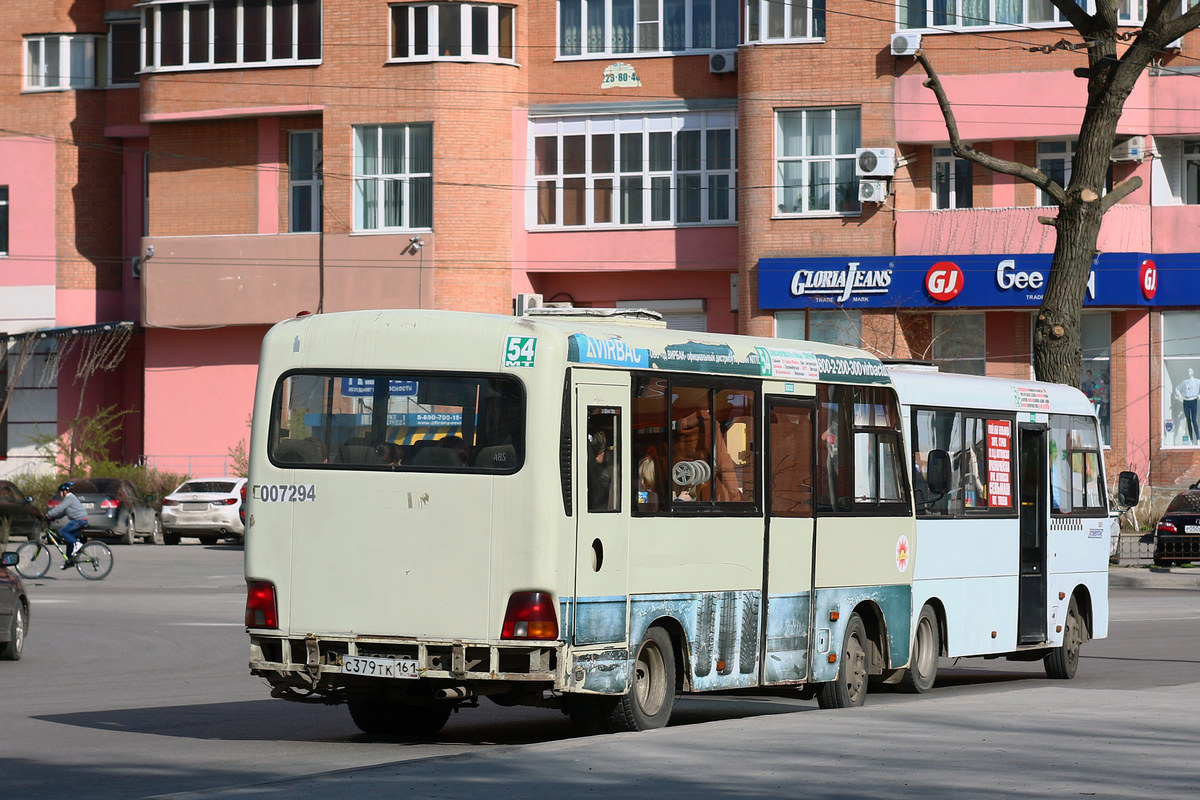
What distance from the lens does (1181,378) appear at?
39906 millimetres

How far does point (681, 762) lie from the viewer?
9422 mm

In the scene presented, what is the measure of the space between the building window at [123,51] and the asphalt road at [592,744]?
31.9 meters

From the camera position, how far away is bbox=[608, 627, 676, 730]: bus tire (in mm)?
11898

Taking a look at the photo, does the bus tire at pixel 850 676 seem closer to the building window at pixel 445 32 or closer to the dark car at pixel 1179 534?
the dark car at pixel 1179 534

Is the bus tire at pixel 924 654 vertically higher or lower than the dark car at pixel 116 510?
lower

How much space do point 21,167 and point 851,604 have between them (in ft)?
128

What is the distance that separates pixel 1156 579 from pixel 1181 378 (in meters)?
9.78

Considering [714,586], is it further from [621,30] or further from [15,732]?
[621,30]

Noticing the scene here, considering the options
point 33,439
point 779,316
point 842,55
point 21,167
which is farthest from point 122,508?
point 842,55

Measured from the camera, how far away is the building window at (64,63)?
4878 cm

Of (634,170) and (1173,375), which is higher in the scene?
(634,170)

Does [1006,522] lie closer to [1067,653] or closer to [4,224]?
[1067,653]

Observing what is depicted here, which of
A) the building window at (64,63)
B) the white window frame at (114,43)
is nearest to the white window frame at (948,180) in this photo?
the white window frame at (114,43)

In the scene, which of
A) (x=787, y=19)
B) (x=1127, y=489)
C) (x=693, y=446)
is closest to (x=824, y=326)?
(x=787, y=19)
